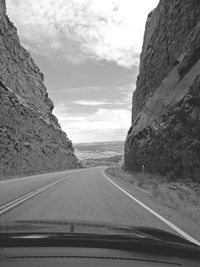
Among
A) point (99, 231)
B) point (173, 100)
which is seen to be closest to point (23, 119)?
point (173, 100)

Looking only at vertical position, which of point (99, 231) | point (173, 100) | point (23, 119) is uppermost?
point (23, 119)

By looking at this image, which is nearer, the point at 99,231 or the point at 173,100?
the point at 99,231

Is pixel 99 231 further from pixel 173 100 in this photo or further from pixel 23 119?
pixel 23 119

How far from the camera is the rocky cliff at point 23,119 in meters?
43.1

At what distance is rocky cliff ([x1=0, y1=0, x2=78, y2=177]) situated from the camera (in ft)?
141

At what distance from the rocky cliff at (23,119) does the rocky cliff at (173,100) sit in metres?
13.5

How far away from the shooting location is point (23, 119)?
4959cm

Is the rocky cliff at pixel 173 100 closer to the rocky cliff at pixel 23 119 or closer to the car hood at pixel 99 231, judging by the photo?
the rocky cliff at pixel 23 119

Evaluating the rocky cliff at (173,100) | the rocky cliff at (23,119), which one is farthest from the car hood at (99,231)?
the rocky cliff at (23,119)

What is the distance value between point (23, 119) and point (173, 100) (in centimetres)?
2567

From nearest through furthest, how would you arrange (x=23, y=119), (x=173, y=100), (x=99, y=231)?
(x=99, y=231), (x=173, y=100), (x=23, y=119)

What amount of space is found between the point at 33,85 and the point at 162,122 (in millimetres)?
39177

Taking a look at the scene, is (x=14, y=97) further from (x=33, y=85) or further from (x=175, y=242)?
(x=175, y=242)

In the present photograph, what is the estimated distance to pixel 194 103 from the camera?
2392 cm
